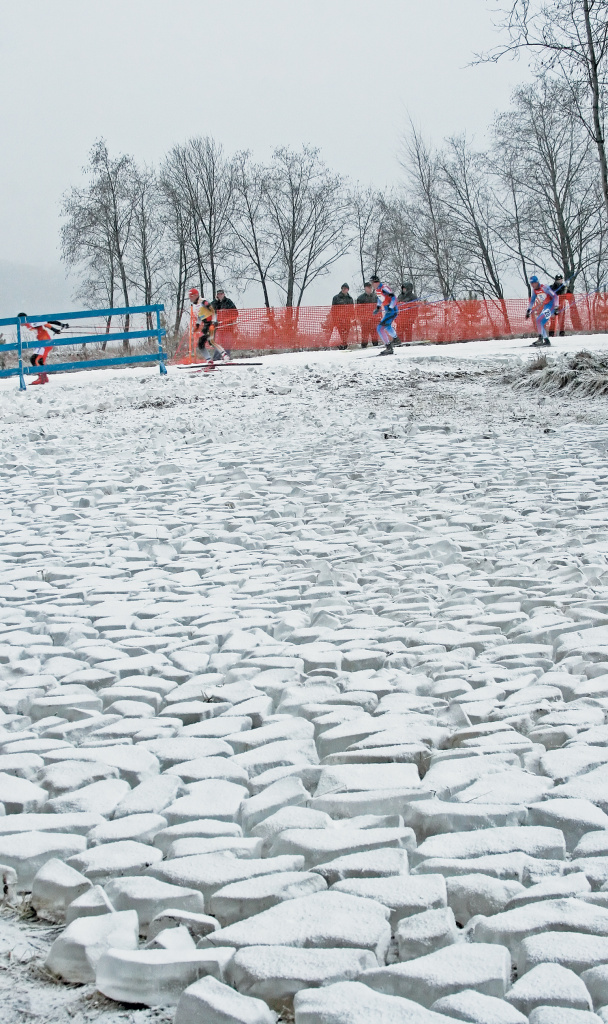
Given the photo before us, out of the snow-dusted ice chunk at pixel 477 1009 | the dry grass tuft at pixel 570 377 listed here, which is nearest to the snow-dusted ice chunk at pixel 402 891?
the snow-dusted ice chunk at pixel 477 1009

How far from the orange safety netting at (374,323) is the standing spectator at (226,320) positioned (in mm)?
26

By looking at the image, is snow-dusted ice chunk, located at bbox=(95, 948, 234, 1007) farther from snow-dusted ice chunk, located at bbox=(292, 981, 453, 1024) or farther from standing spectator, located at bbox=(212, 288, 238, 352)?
standing spectator, located at bbox=(212, 288, 238, 352)

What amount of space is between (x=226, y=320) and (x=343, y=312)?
3504mm

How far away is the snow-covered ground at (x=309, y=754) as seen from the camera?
186 centimetres

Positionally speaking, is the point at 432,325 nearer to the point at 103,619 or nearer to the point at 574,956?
the point at 103,619

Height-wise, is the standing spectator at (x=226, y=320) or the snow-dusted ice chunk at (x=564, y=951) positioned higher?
the standing spectator at (x=226, y=320)

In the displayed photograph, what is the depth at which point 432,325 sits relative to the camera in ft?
92.2

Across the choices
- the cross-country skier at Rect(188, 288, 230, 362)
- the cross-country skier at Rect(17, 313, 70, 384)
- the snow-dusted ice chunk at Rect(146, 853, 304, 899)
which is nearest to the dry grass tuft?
the cross-country skier at Rect(188, 288, 230, 362)

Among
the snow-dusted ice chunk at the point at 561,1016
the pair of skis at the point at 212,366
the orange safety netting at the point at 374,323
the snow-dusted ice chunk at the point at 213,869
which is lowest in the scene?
the snow-dusted ice chunk at the point at 561,1016

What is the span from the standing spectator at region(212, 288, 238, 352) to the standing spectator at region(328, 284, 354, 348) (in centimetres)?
291

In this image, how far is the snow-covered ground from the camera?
1.86 meters

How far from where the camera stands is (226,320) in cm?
2523

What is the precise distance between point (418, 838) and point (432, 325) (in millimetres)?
26657

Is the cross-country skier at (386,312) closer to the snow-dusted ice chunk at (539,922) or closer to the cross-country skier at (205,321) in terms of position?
the cross-country skier at (205,321)
